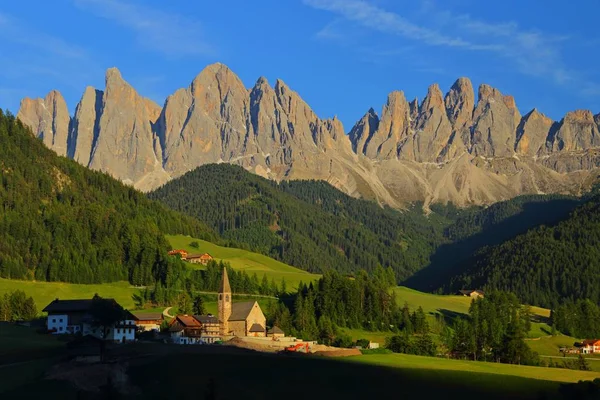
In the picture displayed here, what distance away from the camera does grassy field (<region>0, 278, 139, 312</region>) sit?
582 feet

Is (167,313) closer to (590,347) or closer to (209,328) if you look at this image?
(209,328)

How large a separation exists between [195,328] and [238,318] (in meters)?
10.4

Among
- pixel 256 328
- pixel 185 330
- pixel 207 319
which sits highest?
pixel 207 319

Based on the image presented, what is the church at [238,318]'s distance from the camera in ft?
508

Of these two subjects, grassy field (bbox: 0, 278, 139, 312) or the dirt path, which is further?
grassy field (bbox: 0, 278, 139, 312)

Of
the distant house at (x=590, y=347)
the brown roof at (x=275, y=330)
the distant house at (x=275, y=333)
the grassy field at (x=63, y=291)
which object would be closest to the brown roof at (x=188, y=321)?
the distant house at (x=275, y=333)

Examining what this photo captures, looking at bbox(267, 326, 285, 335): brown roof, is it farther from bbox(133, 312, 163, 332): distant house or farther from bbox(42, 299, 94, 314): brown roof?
bbox(42, 299, 94, 314): brown roof

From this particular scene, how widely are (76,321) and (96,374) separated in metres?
47.1

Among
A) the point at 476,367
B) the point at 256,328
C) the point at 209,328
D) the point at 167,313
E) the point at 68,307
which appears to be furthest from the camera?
the point at 167,313

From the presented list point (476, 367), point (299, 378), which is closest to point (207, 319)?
point (476, 367)

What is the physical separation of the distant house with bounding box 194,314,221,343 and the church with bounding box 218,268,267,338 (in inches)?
55.3

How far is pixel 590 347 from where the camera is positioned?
582 ft

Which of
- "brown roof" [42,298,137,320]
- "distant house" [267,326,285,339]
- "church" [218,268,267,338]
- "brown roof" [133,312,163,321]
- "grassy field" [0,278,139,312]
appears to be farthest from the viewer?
"grassy field" [0,278,139,312]

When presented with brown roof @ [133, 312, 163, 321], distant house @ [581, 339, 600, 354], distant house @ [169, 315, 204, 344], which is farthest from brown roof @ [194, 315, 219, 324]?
distant house @ [581, 339, 600, 354]
